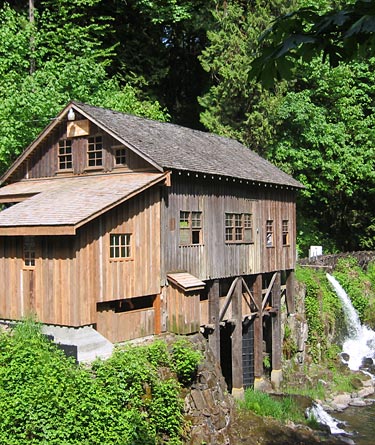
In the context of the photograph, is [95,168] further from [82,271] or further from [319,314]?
[319,314]

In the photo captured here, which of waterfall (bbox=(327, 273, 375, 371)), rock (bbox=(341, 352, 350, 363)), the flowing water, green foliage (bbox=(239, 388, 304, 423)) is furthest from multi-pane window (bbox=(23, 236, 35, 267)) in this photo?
waterfall (bbox=(327, 273, 375, 371))

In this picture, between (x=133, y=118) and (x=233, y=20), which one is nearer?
(x=133, y=118)

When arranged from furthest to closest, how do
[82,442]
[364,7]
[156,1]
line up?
[156,1], [82,442], [364,7]

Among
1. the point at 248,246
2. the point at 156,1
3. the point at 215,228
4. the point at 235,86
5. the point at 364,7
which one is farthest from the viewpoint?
the point at 156,1

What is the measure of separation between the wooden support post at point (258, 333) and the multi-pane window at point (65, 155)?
8.13 metres

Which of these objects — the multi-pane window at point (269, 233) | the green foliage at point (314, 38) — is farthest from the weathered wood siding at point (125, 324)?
the green foliage at point (314, 38)

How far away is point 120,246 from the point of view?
15.6m

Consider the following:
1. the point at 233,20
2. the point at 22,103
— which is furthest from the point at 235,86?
the point at 22,103

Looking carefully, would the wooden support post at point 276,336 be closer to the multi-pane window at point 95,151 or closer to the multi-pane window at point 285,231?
the multi-pane window at point 285,231

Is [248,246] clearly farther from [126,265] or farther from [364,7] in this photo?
[364,7]

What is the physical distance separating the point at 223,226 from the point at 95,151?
486 centimetres

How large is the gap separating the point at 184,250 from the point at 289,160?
678 inches

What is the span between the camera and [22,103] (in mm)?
22344

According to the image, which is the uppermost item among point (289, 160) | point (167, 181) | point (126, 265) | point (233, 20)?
point (233, 20)
